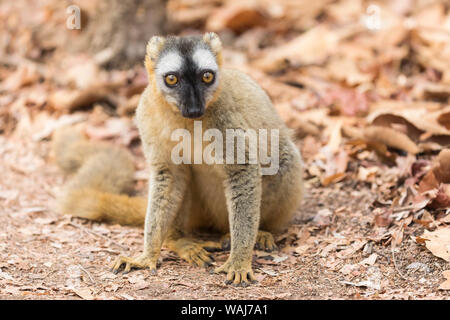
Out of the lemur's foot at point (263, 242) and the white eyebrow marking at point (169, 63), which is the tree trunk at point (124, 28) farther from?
the lemur's foot at point (263, 242)

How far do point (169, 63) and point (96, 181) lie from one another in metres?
2.59

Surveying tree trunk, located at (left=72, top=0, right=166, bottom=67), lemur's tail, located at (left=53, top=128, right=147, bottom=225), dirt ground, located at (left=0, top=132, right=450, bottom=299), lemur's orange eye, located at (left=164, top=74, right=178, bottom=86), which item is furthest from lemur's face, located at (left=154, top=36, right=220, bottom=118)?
tree trunk, located at (left=72, top=0, right=166, bottom=67)

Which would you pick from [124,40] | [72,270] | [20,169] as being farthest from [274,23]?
[72,270]

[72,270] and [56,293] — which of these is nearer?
[56,293]

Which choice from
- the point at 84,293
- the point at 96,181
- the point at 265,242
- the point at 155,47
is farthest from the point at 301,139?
the point at 84,293

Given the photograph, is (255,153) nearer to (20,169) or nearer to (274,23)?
(20,169)

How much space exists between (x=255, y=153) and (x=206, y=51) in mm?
1168

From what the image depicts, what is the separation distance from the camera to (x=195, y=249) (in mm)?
5965

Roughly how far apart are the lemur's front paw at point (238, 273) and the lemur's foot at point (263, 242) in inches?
27.1

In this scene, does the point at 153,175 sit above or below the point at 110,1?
below

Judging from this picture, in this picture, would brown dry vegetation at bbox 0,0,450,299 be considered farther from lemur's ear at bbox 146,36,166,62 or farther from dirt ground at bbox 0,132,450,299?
lemur's ear at bbox 146,36,166,62

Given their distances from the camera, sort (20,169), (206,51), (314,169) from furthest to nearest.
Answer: (20,169) → (314,169) → (206,51)

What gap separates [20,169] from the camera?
8.18 meters

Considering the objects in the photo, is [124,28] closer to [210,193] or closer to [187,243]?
[210,193]
